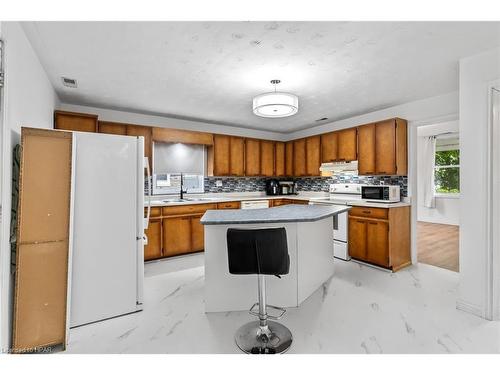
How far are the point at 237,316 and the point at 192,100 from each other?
115 inches

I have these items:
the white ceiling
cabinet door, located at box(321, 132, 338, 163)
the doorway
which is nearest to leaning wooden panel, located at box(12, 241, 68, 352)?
the white ceiling

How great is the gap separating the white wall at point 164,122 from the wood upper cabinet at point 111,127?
0.54ft

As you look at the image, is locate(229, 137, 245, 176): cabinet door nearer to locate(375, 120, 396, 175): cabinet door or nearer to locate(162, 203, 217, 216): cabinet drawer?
locate(162, 203, 217, 216): cabinet drawer

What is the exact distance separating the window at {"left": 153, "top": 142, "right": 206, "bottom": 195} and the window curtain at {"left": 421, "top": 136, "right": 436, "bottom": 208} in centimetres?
608

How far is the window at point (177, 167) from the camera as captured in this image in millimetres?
4707

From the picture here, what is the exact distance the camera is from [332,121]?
16.6 ft

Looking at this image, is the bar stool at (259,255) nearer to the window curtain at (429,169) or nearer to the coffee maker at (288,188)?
the coffee maker at (288,188)

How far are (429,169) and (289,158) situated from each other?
423 cm

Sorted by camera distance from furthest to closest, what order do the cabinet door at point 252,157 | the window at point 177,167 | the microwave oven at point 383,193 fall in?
the cabinet door at point 252,157
the window at point 177,167
the microwave oven at point 383,193

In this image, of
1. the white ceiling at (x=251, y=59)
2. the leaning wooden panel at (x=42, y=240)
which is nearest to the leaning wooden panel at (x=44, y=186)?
the leaning wooden panel at (x=42, y=240)

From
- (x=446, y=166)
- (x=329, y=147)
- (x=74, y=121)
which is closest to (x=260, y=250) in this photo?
(x=74, y=121)

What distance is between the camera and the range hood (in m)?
4.51

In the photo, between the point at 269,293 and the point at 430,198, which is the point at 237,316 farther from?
the point at 430,198

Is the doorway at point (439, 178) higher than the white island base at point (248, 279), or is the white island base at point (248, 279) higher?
the doorway at point (439, 178)
